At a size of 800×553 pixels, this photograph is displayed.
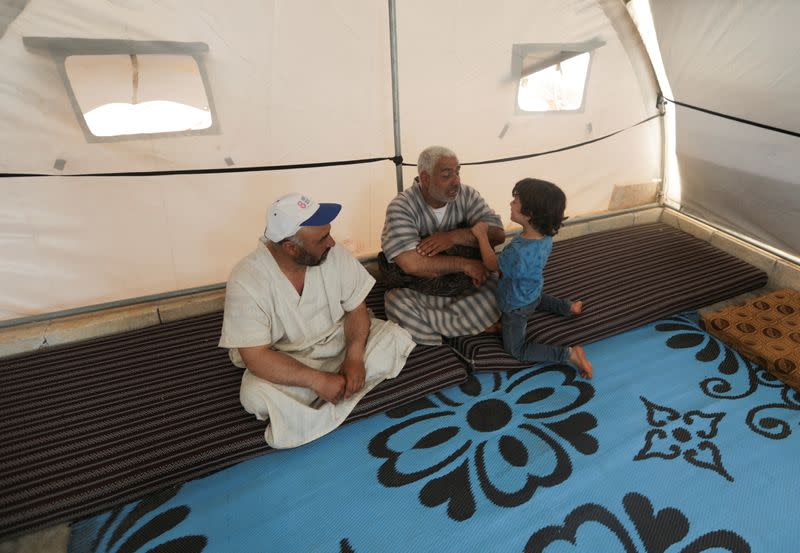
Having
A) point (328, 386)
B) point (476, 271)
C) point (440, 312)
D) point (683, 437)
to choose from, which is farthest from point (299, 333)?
point (683, 437)

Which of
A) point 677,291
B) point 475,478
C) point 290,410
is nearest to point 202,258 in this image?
point 290,410

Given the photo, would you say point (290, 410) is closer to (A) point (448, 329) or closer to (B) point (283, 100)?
(A) point (448, 329)

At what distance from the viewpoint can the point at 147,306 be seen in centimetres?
279

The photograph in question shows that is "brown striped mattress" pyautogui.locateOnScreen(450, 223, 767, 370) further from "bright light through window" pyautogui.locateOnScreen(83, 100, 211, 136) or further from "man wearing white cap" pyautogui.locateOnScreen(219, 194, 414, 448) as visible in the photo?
"bright light through window" pyautogui.locateOnScreen(83, 100, 211, 136)

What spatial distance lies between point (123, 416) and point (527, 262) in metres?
2.00

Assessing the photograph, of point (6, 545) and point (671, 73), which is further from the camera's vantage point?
point (671, 73)

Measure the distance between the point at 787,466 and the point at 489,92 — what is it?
2562mm

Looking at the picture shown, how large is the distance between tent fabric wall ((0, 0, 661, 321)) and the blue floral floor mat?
4.71 feet

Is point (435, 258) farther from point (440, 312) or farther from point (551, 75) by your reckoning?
point (551, 75)

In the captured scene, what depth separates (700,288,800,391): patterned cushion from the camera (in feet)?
7.68

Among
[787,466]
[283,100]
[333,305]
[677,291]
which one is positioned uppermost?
[283,100]

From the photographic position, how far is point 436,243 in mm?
2549

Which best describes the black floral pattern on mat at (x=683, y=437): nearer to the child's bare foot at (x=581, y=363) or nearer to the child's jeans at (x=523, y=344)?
the child's bare foot at (x=581, y=363)

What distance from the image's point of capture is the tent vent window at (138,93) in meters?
2.22
